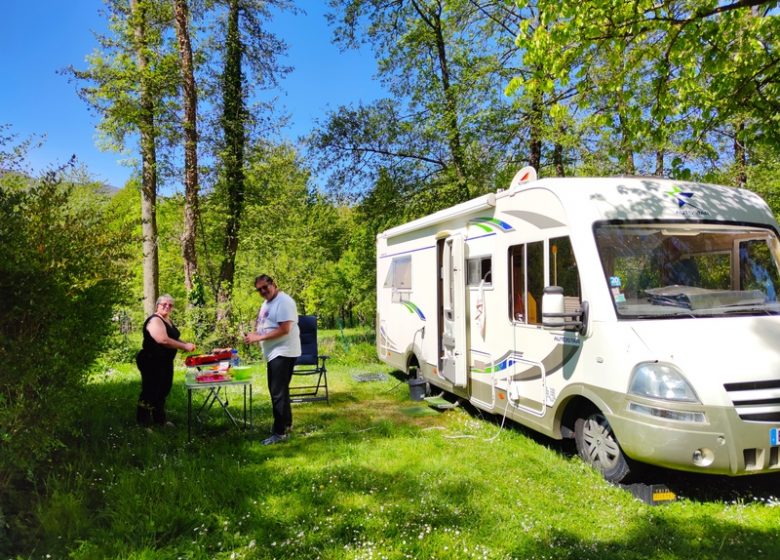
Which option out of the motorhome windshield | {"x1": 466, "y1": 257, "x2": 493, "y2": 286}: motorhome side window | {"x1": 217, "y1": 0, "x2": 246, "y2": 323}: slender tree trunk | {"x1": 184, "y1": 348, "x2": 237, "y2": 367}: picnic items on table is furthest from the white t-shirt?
{"x1": 217, "y1": 0, "x2": 246, "y2": 323}: slender tree trunk

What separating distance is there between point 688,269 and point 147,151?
13393mm

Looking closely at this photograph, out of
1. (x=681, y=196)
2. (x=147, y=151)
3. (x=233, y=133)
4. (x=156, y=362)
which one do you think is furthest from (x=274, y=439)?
(x=233, y=133)

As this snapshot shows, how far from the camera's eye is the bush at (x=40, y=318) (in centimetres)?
361

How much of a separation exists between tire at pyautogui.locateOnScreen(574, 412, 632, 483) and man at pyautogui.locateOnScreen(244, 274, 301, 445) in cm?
297

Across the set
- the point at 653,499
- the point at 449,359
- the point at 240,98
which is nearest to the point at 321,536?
the point at 653,499

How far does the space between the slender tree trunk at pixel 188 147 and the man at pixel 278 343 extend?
27.5 ft

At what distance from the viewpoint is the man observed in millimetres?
5543

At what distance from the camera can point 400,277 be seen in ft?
29.0

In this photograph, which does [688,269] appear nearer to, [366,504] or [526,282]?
[526,282]

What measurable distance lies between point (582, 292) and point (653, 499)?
1699mm

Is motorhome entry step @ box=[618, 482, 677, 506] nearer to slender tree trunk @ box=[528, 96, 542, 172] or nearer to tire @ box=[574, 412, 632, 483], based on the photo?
tire @ box=[574, 412, 632, 483]

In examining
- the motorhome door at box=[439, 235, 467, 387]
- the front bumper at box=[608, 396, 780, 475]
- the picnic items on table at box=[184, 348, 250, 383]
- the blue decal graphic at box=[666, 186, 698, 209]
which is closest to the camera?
the front bumper at box=[608, 396, 780, 475]

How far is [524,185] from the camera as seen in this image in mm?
5348

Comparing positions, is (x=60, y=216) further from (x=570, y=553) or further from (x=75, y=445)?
(x=570, y=553)
